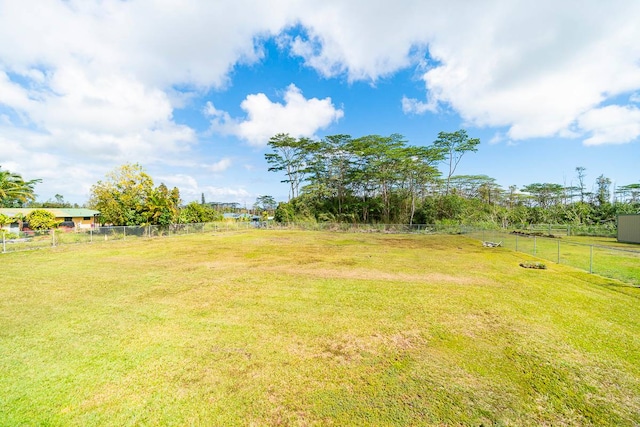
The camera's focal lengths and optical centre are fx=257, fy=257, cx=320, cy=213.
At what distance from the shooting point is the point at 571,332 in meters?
4.70

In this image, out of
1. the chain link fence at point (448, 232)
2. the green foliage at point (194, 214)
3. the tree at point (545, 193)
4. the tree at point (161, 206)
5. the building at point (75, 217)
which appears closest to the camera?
the chain link fence at point (448, 232)

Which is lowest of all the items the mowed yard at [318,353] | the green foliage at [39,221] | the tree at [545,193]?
the mowed yard at [318,353]

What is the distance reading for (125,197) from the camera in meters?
22.5

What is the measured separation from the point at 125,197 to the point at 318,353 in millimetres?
25394

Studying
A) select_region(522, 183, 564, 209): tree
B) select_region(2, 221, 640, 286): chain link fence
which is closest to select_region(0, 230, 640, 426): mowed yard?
select_region(2, 221, 640, 286): chain link fence

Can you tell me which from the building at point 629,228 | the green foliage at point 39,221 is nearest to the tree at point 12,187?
the green foliage at point 39,221

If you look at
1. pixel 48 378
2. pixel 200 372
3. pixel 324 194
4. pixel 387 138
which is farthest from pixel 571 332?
pixel 324 194

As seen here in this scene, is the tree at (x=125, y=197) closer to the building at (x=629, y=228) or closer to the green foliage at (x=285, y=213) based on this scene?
the green foliage at (x=285, y=213)

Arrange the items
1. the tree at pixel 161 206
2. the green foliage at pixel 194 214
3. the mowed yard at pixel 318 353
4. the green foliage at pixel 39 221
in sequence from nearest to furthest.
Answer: the mowed yard at pixel 318 353, the green foliage at pixel 39 221, the tree at pixel 161 206, the green foliage at pixel 194 214

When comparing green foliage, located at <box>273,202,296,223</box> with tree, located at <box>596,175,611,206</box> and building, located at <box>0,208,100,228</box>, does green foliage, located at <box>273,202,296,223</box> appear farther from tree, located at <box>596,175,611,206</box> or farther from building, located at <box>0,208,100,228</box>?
tree, located at <box>596,175,611,206</box>

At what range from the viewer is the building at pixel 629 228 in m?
19.9

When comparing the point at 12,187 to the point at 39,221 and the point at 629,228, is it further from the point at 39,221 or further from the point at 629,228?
the point at 629,228

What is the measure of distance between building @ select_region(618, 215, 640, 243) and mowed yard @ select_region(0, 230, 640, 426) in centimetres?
1962

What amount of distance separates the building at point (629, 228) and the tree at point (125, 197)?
40.0 meters
